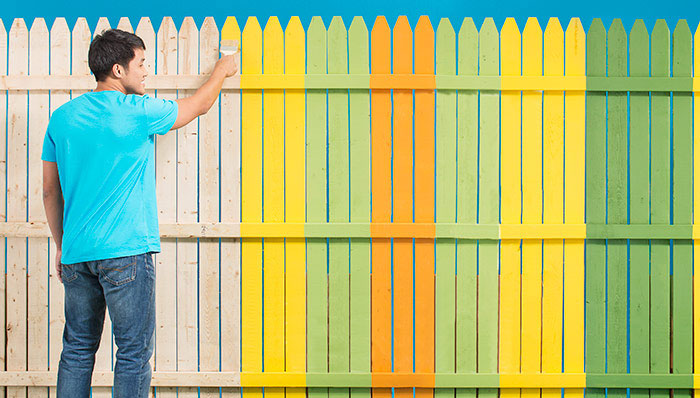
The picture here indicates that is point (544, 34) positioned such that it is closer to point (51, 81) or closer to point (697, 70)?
point (697, 70)

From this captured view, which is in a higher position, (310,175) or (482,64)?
(482,64)

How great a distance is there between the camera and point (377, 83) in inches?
154

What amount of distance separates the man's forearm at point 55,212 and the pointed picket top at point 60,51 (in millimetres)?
969

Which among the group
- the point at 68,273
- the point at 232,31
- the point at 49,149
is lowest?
the point at 68,273

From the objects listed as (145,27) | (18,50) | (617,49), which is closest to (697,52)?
(617,49)

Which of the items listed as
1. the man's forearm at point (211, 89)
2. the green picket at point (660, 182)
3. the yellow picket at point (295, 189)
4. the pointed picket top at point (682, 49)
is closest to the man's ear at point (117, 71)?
the man's forearm at point (211, 89)

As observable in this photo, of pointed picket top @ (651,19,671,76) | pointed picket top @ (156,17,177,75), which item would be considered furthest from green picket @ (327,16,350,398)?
pointed picket top @ (651,19,671,76)

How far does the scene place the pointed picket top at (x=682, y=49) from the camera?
3.97m

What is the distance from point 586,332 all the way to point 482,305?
639mm

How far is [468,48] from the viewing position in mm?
Answer: 3922

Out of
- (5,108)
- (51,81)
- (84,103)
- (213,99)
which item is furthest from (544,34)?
(5,108)

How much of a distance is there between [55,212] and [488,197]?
233cm

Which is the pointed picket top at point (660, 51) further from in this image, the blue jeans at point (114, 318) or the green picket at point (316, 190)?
the blue jeans at point (114, 318)

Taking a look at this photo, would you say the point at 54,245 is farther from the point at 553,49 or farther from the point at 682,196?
the point at 682,196
